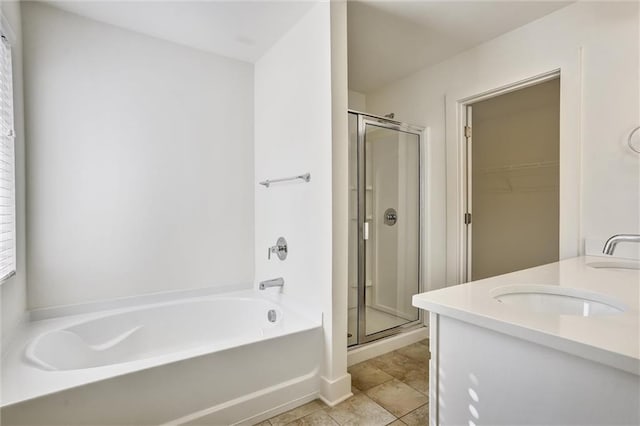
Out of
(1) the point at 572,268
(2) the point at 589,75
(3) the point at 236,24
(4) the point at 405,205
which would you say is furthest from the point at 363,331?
(3) the point at 236,24

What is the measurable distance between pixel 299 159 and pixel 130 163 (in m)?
1.18

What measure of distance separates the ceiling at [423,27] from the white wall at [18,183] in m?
1.91

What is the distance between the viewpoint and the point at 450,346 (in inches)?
37.6

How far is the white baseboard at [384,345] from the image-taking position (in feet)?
7.55

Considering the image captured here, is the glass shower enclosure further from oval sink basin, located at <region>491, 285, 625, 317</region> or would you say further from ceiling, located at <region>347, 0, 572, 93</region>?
oval sink basin, located at <region>491, 285, 625, 317</region>

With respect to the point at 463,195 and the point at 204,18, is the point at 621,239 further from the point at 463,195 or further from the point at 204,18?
the point at 204,18

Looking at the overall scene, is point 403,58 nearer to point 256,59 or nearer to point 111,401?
point 256,59

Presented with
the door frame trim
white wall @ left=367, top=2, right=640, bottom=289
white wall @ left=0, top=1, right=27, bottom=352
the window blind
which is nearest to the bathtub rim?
white wall @ left=0, top=1, right=27, bottom=352

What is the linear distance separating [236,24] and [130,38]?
2.50 feet

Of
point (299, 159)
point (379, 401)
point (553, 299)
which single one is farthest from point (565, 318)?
point (299, 159)

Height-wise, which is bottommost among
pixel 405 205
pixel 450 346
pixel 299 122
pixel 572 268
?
pixel 450 346

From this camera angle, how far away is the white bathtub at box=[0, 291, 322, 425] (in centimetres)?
125

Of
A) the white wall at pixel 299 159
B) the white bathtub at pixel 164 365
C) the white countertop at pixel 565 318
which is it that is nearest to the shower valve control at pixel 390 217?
the white wall at pixel 299 159

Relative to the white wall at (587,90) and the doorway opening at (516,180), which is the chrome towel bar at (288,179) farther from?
the doorway opening at (516,180)
